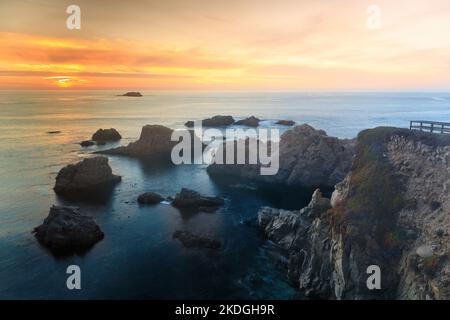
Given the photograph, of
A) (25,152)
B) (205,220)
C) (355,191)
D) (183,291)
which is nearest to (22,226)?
(205,220)

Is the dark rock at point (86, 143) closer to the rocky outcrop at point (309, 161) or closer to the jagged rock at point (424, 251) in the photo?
the rocky outcrop at point (309, 161)

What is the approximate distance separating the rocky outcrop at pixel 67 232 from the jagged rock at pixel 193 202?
1669 centimetres

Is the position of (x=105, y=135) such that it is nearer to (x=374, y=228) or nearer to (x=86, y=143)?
(x=86, y=143)

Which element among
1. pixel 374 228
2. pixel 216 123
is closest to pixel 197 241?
pixel 374 228

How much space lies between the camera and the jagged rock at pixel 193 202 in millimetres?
67250

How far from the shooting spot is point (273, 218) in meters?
56.9

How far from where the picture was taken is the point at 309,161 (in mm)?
84812

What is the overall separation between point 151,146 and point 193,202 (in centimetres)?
5339

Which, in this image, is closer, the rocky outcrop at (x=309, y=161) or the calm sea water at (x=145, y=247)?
the calm sea water at (x=145, y=247)

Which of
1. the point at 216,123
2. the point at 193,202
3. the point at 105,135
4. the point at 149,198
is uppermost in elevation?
the point at 216,123

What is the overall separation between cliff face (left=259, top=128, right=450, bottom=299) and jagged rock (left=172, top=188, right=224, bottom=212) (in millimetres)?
22517

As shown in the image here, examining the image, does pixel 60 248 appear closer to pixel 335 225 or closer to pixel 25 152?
pixel 335 225

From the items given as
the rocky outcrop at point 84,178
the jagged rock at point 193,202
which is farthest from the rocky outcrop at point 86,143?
the jagged rock at point 193,202

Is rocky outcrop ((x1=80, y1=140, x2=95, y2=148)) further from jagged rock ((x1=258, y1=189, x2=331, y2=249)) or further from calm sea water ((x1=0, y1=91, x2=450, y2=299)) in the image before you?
jagged rock ((x1=258, y1=189, x2=331, y2=249))
